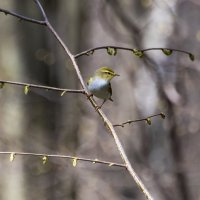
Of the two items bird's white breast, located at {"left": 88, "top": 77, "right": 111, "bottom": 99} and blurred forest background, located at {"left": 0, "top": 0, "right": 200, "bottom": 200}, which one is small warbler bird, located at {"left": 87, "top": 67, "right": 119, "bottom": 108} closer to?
bird's white breast, located at {"left": 88, "top": 77, "right": 111, "bottom": 99}

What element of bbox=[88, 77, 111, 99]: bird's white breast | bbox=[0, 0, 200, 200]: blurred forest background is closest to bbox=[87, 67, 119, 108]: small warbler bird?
bbox=[88, 77, 111, 99]: bird's white breast

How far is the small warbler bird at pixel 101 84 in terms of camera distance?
1.68m

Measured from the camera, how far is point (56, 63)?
3494 mm

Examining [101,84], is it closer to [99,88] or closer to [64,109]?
[99,88]

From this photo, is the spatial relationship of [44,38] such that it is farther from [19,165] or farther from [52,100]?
[19,165]

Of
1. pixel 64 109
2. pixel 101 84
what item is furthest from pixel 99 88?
pixel 64 109

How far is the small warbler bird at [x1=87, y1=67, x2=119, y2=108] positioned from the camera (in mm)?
1679

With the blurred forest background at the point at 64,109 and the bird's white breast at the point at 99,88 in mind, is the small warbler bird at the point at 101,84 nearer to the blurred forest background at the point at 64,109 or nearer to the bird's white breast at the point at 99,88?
the bird's white breast at the point at 99,88

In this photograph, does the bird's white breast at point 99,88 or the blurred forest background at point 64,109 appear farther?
the blurred forest background at point 64,109

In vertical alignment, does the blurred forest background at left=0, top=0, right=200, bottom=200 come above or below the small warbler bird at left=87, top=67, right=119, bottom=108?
above

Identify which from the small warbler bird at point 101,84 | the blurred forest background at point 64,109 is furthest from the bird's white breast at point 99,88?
the blurred forest background at point 64,109

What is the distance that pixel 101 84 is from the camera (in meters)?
1.69

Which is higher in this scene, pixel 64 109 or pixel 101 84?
pixel 64 109

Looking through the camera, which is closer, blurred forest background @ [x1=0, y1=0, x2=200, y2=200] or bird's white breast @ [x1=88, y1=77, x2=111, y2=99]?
bird's white breast @ [x1=88, y1=77, x2=111, y2=99]
